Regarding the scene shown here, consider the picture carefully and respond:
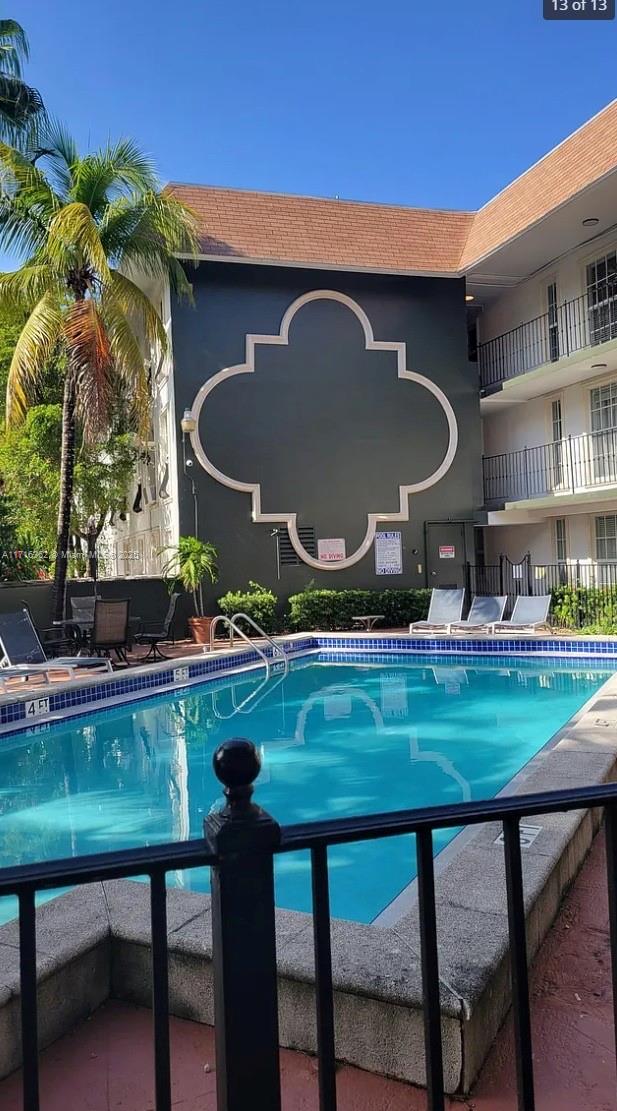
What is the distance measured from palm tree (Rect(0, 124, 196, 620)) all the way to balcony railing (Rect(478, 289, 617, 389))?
29.1 feet

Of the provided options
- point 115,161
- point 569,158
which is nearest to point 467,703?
point 115,161

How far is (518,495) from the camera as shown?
761 inches

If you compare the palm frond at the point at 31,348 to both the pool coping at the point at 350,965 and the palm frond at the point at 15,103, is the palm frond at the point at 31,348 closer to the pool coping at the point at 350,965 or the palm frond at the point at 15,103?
the palm frond at the point at 15,103

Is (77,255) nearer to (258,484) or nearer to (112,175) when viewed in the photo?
(112,175)

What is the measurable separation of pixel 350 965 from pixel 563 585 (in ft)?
50.1

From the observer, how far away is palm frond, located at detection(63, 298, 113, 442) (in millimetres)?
12742

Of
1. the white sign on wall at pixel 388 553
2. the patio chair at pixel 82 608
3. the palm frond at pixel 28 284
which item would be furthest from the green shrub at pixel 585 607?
the palm frond at pixel 28 284

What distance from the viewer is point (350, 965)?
8.88 ft

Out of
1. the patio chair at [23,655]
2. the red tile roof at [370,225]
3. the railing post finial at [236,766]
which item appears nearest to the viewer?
the railing post finial at [236,766]

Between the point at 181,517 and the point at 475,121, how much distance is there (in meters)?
10.6

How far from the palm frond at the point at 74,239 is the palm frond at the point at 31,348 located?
0.76m

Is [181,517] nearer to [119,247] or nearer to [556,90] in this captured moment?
[119,247]

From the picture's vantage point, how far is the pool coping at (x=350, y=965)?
2.53 meters

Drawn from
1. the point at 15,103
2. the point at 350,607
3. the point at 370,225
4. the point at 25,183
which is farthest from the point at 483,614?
the point at 15,103
